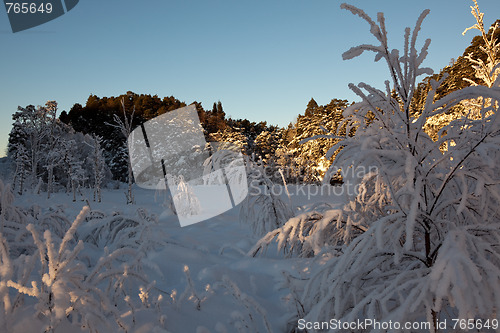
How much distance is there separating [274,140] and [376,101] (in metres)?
32.3

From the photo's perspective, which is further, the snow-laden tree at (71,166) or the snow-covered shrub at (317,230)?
the snow-laden tree at (71,166)

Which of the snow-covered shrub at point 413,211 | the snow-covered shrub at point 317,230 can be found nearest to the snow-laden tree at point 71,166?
the snow-covered shrub at point 317,230

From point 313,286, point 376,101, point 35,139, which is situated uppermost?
point 35,139

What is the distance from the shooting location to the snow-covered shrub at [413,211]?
1285 mm

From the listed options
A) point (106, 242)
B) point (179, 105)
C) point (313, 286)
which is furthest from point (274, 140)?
point (313, 286)

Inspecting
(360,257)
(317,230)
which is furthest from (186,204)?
(360,257)

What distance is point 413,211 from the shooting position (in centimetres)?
131

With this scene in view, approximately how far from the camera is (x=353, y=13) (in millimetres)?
1613

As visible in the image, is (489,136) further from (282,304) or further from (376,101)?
(282,304)

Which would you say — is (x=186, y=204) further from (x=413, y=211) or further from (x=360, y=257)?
(x=413, y=211)

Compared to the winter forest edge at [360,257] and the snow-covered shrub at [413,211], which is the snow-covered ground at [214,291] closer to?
the winter forest edge at [360,257]

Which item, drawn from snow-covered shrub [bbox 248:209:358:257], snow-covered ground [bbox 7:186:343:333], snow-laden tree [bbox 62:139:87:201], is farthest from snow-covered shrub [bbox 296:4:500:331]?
snow-laden tree [bbox 62:139:87:201]

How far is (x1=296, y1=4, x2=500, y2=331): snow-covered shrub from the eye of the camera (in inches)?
50.6

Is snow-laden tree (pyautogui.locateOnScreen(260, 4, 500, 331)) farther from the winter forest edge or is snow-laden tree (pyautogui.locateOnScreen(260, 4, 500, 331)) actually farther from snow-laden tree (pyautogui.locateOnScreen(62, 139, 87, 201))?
snow-laden tree (pyautogui.locateOnScreen(62, 139, 87, 201))
